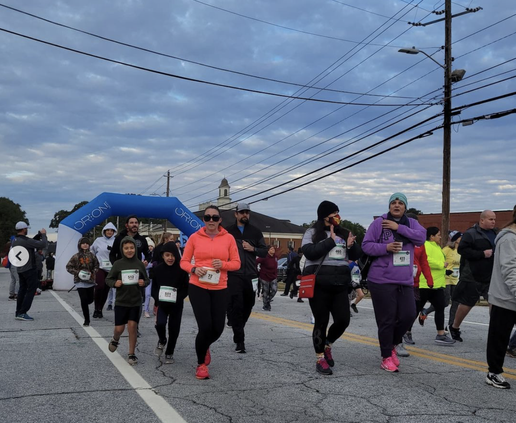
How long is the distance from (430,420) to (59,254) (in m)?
18.5

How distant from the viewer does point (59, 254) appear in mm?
20719

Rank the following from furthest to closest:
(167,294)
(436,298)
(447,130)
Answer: (447,130) < (436,298) < (167,294)

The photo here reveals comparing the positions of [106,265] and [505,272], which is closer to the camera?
[505,272]

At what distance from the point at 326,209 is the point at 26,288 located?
7.24 m

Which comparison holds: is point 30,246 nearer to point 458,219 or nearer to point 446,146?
point 446,146

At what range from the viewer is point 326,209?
614cm

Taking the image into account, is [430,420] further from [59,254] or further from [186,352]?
[59,254]

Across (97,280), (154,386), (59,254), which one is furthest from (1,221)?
(154,386)

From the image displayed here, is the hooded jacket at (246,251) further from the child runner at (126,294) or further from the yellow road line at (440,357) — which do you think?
the yellow road line at (440,357)

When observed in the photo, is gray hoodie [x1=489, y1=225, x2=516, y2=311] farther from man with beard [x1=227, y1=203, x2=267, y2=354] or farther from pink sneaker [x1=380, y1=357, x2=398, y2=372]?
man with beard [x1=227, y1=203, x2=267, y2=354]

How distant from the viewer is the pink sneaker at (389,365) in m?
6.09

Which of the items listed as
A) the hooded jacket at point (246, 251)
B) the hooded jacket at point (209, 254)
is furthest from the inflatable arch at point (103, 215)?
the hooded jacket at point (209, 254)

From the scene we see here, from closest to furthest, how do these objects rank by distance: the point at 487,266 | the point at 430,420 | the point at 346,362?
the point at 430,420
the point at 346,362
the point at 487,266

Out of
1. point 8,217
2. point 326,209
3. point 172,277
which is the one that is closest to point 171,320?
point 172,277
